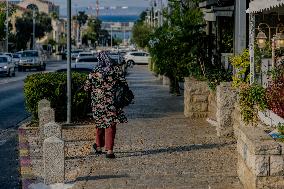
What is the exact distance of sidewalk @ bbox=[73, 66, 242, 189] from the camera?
912 centimetres

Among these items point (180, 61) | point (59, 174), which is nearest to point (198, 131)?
point (59, 174)

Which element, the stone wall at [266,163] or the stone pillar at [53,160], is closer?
the stone wall at [266,163]

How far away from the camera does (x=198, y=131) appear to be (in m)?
14.6

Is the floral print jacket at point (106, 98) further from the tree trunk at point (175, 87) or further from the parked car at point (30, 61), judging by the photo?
the parked car at point (30, 61)

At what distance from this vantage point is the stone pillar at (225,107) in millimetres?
13117

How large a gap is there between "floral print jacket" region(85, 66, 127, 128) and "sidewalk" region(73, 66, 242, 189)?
62 cm

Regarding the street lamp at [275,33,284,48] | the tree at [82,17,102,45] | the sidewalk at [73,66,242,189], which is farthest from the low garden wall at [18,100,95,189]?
the tree at [82,17,102,45]

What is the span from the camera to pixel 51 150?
9094mm

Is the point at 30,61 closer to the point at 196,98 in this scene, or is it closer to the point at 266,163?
the point at 196,98

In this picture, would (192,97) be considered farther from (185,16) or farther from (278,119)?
(278,119)

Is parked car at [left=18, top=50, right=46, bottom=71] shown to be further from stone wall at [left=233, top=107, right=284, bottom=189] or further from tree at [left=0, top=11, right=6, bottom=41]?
stone wall at [left=233, top=107, right=284, bottom=189]

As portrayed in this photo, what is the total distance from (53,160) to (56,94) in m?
7.49

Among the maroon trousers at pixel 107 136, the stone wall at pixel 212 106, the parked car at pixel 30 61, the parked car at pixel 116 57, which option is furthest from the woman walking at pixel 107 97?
the parked car at pixel 30 61

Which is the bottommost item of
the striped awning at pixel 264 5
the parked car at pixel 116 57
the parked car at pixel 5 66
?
the parked car at pixel 5 66
